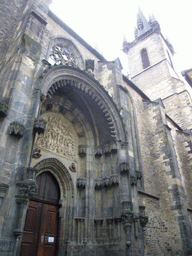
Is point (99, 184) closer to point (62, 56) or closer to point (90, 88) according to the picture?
point (90, 88)

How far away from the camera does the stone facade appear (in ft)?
16.2

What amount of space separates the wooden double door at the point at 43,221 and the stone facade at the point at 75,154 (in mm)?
50

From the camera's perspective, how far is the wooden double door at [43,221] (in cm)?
654

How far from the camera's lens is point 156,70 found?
77.3 ft

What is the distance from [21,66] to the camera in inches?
231

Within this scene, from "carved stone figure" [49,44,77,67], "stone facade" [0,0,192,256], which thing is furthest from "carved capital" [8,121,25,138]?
"carved stone figure" [49,44,77,67]

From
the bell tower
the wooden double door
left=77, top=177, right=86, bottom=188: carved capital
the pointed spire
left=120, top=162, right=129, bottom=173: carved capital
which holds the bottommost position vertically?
the wooden double door

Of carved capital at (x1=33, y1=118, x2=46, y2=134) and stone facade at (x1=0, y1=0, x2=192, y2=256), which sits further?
carved capital at (x1=33, y1=118, x2=46, y2=134)

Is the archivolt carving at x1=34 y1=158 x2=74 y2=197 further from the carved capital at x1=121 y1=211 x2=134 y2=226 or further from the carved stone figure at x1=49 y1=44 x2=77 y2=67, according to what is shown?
the carved stone figure at x1=49 y1=44 x2=77 y2=67

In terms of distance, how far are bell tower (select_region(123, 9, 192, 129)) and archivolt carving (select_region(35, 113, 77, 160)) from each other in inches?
529

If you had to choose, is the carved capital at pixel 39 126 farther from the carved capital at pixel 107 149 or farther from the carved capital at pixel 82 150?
the carved capital at pixel 107 149

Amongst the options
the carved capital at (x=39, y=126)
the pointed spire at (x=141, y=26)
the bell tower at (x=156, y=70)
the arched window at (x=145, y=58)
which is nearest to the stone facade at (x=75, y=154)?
the carved capital at (x=39, y=126)

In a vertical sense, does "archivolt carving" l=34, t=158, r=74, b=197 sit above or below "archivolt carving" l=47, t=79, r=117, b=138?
below

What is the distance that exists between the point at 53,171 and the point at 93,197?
1.87 m
